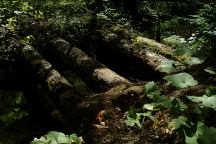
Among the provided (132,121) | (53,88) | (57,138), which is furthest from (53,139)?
(53,88)

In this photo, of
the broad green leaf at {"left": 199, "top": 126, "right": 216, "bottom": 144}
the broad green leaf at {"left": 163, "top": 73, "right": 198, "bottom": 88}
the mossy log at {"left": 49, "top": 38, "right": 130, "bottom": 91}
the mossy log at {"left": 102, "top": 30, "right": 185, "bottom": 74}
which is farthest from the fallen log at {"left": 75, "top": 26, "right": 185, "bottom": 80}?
the broad green leaf at {"left": 199, "top": 126, "right": 216, "bottom": 144}

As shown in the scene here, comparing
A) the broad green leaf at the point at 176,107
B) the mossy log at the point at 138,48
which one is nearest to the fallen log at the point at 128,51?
the mossy log at the point at 138,48

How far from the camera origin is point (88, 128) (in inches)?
159

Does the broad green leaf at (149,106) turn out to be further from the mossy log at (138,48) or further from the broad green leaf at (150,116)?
the mossy log at (138,48)

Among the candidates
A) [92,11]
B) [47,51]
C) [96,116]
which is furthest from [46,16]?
[96,116]

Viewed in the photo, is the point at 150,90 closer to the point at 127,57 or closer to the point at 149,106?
the point at 149,106

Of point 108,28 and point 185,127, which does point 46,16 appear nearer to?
point 108,28

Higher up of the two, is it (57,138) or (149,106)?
(149,106)

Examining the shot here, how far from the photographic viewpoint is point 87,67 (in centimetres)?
607

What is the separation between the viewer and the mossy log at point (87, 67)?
17.7 feet

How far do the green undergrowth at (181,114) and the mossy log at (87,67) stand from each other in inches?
54.8

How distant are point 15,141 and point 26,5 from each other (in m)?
4.78

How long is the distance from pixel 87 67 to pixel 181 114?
2.96m

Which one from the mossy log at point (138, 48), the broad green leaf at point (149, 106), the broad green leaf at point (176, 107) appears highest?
the broad green leaf at point (176, 107)
